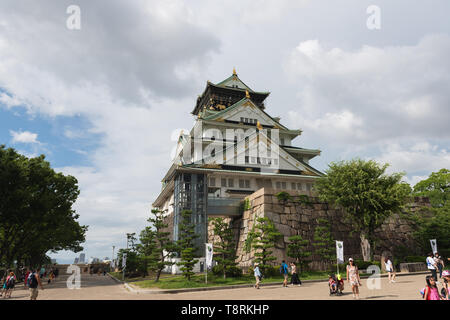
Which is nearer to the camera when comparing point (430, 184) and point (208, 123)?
point (208, 123)

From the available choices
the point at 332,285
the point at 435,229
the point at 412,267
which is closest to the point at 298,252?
the point at 412,267

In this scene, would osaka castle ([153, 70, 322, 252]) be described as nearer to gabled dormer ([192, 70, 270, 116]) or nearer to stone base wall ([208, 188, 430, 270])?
gabled dormer ([192, 70, 270, 116])

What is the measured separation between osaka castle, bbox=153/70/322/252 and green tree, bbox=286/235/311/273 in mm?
4832

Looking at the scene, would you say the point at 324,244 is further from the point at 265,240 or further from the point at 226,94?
the point at 226,94

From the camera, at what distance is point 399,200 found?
23.1 metres

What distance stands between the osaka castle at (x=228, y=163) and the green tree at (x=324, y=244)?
3687mm

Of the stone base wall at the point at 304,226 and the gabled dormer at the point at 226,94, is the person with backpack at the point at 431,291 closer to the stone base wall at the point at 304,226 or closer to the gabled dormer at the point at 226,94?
the stone base wall at the point at 304,226

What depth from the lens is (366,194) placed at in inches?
917

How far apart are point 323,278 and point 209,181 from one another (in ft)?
50.0

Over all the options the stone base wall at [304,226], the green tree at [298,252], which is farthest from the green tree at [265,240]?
the green tree at [298,252]

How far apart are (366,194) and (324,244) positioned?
5058mm
